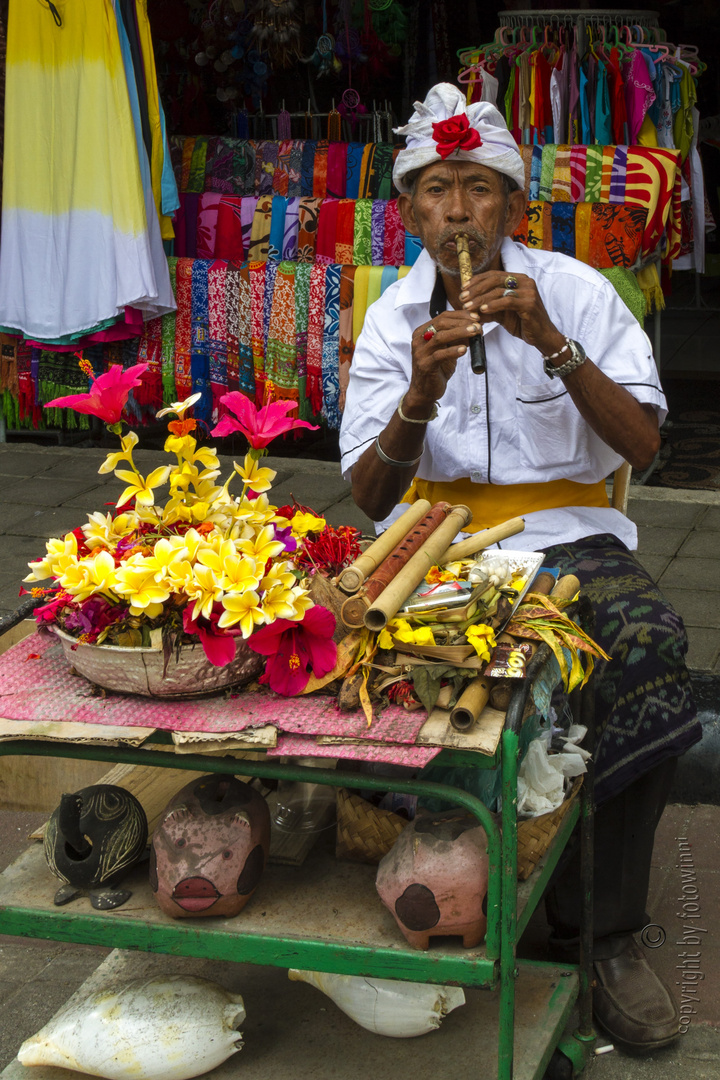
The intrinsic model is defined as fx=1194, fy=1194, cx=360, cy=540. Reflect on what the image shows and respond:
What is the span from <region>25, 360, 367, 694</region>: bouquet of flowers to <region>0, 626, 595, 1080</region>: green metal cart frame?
0.56 ft

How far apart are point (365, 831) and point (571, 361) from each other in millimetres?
914

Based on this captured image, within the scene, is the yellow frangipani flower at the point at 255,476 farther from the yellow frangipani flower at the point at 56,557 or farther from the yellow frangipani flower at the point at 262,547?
the yellow frangipani flower at the point at 56,557

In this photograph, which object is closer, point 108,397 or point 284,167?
point 108,397

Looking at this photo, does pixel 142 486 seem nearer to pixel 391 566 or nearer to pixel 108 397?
pixel 108 397

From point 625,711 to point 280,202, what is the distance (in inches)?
137

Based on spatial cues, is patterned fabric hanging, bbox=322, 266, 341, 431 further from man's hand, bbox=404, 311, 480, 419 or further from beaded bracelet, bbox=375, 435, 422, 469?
man's hand, bbox=404, 311, 480, 419

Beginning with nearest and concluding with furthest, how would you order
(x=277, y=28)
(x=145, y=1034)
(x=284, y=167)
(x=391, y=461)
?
1. (x=145, y=1034)
2. (x=391, y=461)
3. (x=284, y=167)
4. (x=277, y=28)

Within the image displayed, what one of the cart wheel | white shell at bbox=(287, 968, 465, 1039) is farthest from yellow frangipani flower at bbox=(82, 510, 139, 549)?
the cart wheel

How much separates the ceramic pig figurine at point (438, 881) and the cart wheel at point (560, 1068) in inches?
→ 18.4

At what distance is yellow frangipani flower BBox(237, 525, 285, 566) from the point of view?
1.68m

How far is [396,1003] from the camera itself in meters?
1.99

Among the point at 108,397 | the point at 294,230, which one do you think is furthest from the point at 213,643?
the point at 294,230

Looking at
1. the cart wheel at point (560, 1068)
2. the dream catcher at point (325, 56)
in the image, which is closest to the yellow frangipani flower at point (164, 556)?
the cart wheel at point (560, 1068)

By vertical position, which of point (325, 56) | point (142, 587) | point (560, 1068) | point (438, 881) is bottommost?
point (560, 1068)
